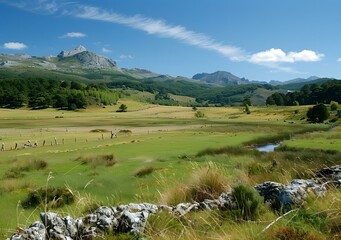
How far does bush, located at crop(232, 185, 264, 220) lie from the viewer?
8336mm

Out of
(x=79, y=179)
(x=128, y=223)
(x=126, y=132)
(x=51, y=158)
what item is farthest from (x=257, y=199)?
(x=126, y=132)

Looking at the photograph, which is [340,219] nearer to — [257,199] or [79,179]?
[257,199]

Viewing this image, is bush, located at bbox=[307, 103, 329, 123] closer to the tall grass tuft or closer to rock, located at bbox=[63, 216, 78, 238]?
A: the tall grass tuft

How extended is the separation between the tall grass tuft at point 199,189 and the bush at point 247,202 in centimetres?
158

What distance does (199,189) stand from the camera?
10.7 m

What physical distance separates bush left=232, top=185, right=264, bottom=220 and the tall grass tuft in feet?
5.18

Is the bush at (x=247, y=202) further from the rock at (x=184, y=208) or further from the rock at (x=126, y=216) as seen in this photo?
the rock at (x=184, y=208)

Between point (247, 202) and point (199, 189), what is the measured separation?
2461 mm

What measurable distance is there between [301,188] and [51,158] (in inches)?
1413

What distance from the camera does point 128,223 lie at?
788 cm

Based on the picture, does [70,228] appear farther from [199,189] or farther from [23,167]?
[23,167]

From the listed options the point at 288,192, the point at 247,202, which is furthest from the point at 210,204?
the point at 288,192

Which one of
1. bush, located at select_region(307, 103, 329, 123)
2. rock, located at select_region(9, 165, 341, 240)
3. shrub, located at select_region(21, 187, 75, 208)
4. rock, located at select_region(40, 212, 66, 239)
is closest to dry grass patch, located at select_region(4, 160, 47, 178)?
shrub, located at select_region(21, 187, 75, 208)

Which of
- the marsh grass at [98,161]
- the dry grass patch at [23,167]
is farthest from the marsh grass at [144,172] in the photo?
the dry grass patch at [23,167]
